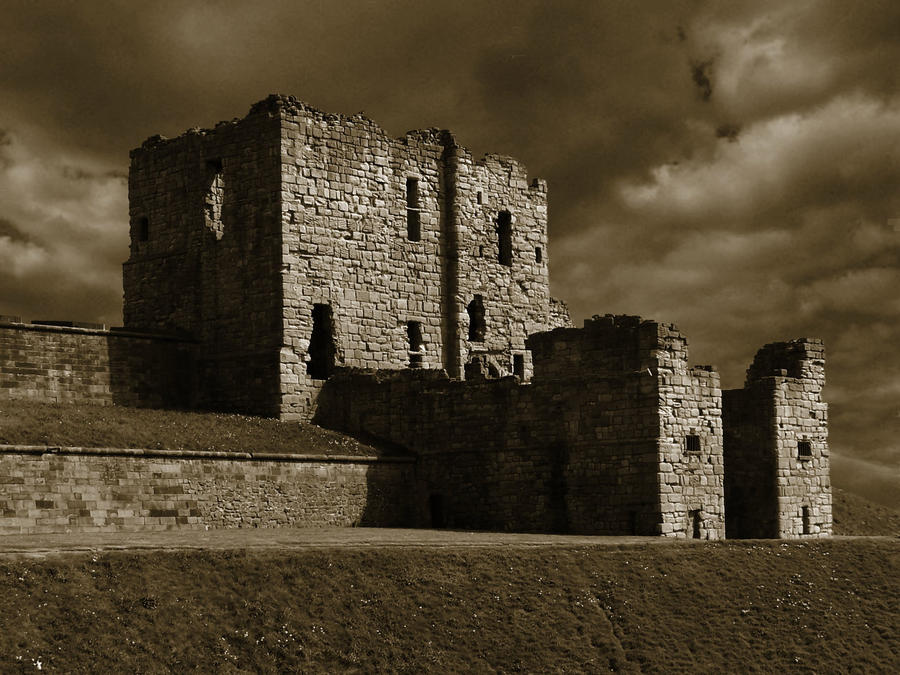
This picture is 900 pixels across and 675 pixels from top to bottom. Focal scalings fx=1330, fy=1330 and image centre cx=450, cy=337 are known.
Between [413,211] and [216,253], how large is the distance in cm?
668

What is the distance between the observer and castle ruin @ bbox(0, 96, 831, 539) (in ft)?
112

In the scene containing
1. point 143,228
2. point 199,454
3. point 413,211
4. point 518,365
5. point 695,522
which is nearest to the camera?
point 199,454

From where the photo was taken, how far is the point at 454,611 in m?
24.2

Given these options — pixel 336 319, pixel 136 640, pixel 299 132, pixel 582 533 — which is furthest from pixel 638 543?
pixel 299 132

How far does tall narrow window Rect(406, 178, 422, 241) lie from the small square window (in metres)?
13.8

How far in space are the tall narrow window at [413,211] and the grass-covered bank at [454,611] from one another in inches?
701

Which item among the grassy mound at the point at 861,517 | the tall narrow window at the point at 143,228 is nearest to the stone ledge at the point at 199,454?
the tall narrow window at the point at 143,228

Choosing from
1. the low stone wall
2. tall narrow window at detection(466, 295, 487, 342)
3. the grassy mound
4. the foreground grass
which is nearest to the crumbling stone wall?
the low stone wall

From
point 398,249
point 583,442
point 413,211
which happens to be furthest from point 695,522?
point 413,211

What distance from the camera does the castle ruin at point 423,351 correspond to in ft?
112

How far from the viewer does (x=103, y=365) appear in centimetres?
3903

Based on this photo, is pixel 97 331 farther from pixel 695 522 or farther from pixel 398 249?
pixel 695 522

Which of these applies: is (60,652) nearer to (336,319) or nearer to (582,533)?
(582,533)

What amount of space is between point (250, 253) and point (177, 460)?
11.2m
